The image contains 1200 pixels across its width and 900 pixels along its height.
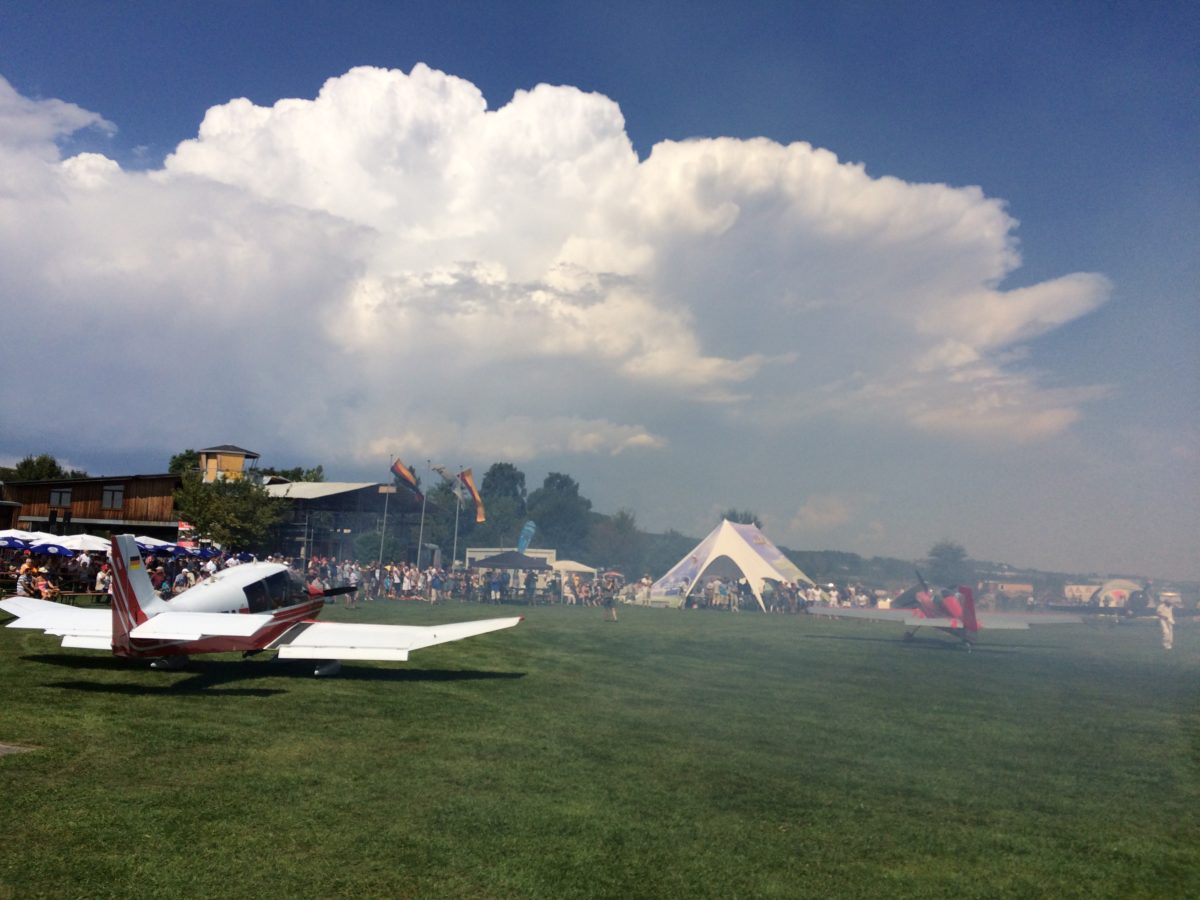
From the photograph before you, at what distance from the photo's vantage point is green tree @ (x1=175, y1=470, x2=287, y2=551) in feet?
139

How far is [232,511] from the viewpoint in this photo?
42.8 metres

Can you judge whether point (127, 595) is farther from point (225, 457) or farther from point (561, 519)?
point (561, 519)

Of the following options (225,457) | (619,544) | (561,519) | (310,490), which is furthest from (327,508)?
(561,519)

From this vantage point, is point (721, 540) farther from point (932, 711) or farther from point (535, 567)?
point (932, 711)

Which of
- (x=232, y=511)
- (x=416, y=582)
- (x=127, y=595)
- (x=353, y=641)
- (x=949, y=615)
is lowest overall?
(x=416, y=582)

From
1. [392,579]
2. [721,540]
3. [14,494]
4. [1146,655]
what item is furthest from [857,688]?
[14,494]

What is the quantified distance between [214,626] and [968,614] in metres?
23.4

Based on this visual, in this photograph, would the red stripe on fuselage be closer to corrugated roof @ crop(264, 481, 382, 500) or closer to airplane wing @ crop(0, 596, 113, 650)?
airplane wing @ crop(0, 596, 113, 650)

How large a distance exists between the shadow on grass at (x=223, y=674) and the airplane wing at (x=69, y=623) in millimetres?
752

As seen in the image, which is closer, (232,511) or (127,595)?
(127,595)

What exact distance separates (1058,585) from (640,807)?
74.2 m

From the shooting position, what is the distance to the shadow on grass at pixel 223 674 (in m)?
11.9

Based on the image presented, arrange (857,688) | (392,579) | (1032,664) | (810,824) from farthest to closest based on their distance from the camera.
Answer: (392,579) < (1032,664) < (857,688) < (810,824)

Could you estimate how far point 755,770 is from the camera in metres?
8.86
